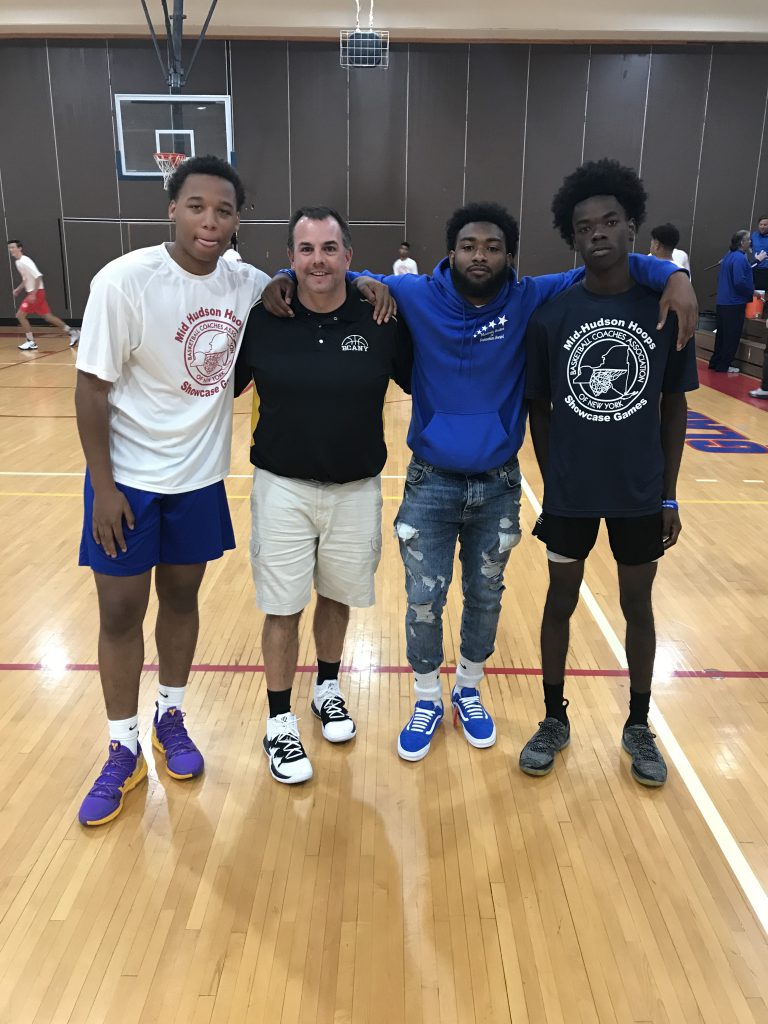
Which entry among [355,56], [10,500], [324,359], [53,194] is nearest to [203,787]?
[324,359]

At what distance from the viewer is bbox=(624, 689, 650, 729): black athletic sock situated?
8.38 feet

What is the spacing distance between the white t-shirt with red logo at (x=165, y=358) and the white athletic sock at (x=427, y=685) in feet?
3.19

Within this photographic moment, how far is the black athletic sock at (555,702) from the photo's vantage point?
2586mm

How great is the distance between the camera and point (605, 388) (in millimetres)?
2168

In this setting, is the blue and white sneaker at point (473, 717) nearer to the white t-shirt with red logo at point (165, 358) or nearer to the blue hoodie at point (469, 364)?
the blue hoodie at point (469, 364)

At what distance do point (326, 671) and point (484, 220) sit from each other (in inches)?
61.4

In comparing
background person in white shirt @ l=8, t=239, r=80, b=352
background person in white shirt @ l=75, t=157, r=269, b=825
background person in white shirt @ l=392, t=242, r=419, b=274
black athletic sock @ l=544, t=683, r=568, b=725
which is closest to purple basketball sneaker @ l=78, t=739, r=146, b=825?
background person in white shirt @ l=75, t=157, r=269, b=825

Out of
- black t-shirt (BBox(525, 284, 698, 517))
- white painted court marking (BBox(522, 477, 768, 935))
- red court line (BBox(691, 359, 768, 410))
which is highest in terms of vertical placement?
black t-shirt (BBox(525, 284, 698, 517))

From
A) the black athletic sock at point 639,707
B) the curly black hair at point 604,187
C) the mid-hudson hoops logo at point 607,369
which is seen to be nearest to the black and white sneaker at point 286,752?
the black athletic sock at point 639,707

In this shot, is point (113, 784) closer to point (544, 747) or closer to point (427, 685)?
point (427, 685)

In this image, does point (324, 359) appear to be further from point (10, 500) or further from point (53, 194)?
point (53, 194)

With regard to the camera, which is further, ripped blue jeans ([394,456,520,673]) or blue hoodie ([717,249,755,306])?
blue hoodie ([717,249,755,306])

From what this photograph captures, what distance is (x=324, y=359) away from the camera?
219 centimetres

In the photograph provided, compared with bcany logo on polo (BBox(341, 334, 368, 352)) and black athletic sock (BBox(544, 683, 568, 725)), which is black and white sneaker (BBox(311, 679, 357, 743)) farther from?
bcany logo on polo (BBox(341, 334, 368, 352))
